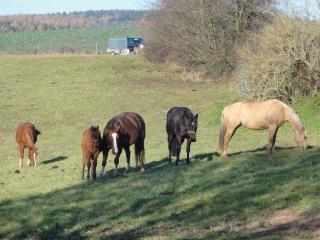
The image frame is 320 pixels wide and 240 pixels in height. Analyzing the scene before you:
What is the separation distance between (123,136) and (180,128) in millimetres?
1590

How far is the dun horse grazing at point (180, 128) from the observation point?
1661 cm

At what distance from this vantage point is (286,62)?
27.9m

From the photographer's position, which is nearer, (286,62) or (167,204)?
(167,204)

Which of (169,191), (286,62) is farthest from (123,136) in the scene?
(286,62)

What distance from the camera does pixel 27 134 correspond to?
65.1ft

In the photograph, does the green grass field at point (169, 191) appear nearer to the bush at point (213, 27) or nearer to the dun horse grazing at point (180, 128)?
the dun horse grazing at point (180, 128)

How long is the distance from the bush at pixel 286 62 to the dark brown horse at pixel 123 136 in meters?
12.4

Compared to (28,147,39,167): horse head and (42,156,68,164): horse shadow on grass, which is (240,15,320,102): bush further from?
(28,147,39,167): horse head

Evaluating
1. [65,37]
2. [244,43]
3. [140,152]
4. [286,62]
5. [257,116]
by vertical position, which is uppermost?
[65,37]

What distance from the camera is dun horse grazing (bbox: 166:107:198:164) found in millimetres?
16609

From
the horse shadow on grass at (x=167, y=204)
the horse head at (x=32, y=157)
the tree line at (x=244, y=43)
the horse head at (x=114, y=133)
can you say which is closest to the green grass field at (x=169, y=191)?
the horse shadow on grass at (x=167, y=204)

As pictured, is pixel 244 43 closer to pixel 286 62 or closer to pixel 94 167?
pixel 286 62

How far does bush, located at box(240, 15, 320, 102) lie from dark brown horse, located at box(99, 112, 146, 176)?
12423 mm

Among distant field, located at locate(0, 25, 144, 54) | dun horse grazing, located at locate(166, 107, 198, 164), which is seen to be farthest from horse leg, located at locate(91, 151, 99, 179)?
distant field, located at locate(0, 25, 144, 54)
